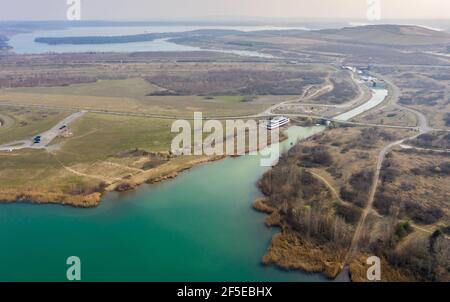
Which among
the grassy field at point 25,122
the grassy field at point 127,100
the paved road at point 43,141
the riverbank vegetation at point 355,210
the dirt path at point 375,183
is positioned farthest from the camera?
the grassy field at point 127,100

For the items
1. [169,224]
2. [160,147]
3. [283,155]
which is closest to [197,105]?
[160,147]

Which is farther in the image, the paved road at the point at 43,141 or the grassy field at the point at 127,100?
the grassy field at the point at 127,100

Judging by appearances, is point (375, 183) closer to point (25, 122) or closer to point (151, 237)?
point (151, 237)

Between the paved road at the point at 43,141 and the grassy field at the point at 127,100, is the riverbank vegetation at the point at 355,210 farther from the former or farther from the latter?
the paved road at the point at 43,141

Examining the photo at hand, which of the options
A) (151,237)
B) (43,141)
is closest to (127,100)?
(43,141)

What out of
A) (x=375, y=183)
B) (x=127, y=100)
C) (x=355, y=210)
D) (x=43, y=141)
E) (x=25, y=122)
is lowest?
(x=355, y=210)

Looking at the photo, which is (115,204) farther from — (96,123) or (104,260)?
(96,123)

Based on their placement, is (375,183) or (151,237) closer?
(151,237)

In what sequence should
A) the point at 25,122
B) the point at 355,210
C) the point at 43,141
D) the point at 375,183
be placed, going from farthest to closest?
1. the point at 25,122
2. the point at 43,141
3. the point at 375,183
4. the point at 355,210

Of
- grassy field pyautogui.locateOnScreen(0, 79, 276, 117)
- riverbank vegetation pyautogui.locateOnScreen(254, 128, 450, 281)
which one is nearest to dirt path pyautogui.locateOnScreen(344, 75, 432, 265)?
riverbank vegetation pyautogui.locateOnScreen(254, 128, 450, 281)

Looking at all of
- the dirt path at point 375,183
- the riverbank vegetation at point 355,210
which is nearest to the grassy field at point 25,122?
the riverbank vegetation at point 355,210

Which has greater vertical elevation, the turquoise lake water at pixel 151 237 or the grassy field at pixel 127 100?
the grassy field at pixel 127 100
